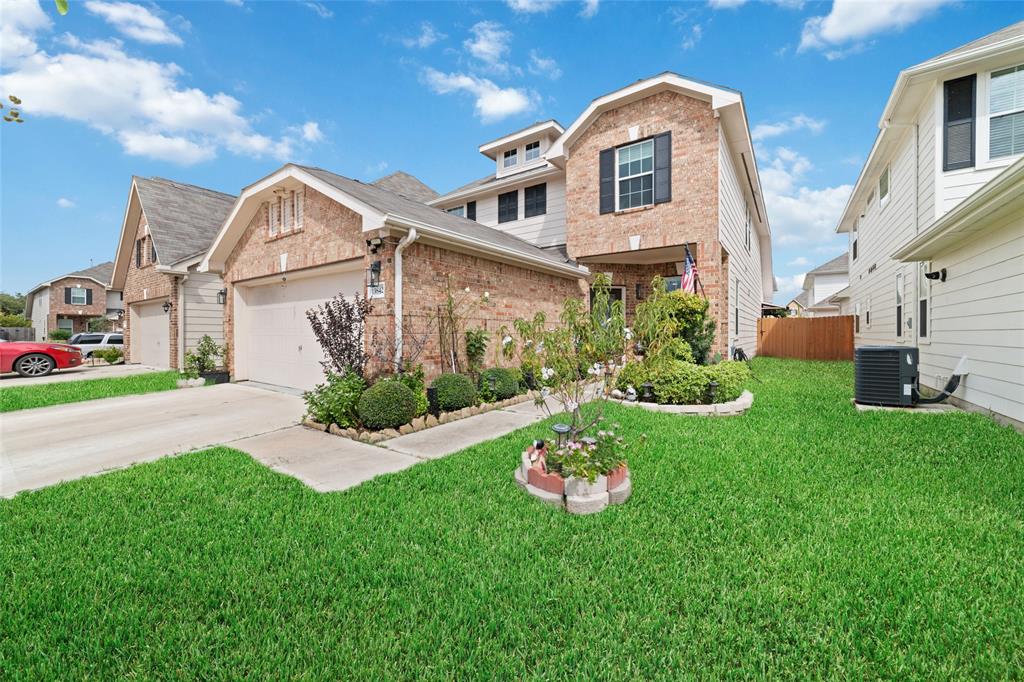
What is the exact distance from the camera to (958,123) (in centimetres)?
742

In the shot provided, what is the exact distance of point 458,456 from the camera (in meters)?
4.83

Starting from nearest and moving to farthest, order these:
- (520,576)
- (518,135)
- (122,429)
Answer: (520,576), (122,429), (518,135)

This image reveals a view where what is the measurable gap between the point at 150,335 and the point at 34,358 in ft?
9.95

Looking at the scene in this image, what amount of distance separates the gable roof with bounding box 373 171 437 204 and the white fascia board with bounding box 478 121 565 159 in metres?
3.99

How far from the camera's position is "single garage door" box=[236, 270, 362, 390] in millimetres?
8797

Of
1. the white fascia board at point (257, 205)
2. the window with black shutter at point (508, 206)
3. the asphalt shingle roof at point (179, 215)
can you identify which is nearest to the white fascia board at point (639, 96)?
the window with black shutter at point (508, 206)

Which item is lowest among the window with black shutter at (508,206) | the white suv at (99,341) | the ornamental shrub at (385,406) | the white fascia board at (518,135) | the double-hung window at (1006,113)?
the ornamental shrub at (385,406)

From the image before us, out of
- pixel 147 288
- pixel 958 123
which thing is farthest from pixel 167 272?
pixel 958 123

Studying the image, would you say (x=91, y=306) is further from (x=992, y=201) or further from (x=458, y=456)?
(x=992, y=201)

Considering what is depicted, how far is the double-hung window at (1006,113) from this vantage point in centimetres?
695

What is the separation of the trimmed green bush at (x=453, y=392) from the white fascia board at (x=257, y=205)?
107 inches

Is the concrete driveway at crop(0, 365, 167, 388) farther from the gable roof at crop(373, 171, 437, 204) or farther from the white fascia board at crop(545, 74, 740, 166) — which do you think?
the white fascia board at crop(545, 74, 740, 166)

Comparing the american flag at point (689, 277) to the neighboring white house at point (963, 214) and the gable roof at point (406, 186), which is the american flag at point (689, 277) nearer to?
the neighboring white house at point (963, 214)

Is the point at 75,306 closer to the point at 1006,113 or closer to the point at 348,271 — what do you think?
the point at 348,271
